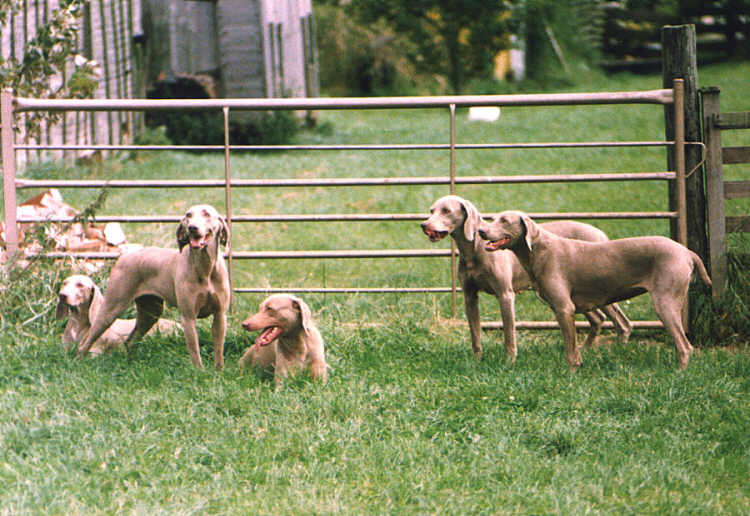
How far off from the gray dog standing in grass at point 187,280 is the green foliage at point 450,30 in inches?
663

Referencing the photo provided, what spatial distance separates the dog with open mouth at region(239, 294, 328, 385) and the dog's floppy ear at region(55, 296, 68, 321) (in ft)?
5.01

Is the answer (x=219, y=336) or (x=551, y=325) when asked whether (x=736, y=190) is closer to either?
(x=551, y=325)

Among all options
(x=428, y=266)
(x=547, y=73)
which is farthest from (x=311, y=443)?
(x=547, y=73)

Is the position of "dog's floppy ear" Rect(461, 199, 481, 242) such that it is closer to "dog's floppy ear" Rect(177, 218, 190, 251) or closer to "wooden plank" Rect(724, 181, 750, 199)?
"dog's floppy ear" Rect(177, 218, 190, 251)

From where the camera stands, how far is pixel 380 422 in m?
5.00

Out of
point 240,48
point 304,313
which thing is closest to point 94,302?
point 304,313

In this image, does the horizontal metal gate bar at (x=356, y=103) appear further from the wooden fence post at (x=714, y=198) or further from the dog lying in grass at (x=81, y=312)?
the dog lying in grass at (x=81, y=312)

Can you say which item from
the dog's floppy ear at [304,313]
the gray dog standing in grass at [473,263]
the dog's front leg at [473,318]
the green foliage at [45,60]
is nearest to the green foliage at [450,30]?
the green foliage at [45,60]

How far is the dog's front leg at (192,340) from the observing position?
573 centimetres

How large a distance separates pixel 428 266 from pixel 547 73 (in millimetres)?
17808

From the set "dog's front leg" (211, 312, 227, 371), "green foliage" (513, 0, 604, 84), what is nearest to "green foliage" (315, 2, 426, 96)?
"green foliage" (513, 0, 604, 84)

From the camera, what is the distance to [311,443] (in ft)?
15.4

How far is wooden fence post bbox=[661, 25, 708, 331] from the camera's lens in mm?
6719

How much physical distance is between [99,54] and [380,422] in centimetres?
935
